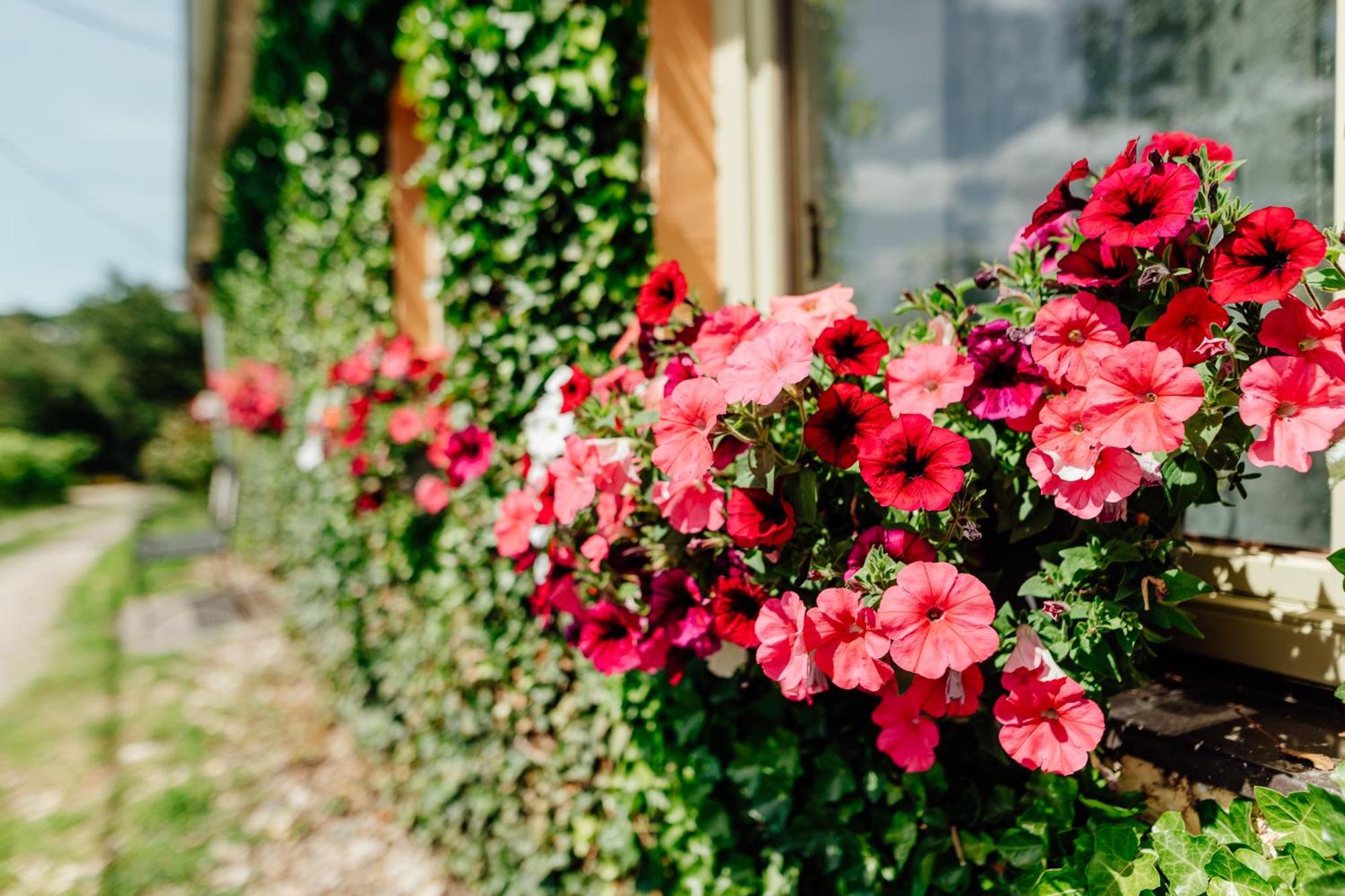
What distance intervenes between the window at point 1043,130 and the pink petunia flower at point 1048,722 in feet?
1.49

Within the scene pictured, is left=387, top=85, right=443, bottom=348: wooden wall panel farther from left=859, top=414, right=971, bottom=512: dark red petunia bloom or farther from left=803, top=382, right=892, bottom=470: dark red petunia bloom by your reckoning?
left=859, top=414, right=971, bottom=512: dark red petunia bloom

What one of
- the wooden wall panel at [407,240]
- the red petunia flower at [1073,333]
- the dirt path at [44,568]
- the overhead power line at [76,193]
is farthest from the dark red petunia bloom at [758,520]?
the overhead power line at [76,193]

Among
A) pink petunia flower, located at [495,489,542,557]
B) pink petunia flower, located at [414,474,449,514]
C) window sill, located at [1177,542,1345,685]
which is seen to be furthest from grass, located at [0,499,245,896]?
window sill, located at [1177,542,1345,685]

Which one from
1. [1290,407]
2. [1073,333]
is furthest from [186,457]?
[1290,407]

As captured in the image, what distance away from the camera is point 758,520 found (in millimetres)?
1058

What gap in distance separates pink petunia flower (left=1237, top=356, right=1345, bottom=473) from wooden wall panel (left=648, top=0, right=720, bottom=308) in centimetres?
120

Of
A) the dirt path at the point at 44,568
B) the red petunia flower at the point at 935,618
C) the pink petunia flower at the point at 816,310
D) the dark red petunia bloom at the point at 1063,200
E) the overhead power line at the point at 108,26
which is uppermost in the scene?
the overhead power line at the point at 108,26

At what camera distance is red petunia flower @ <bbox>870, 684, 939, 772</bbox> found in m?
1.09

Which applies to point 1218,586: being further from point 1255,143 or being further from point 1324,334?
point 1255,143

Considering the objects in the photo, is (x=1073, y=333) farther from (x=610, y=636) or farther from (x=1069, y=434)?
(x=610, y=636)

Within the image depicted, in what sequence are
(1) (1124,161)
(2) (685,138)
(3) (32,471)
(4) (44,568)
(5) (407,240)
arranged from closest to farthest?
1. (1) (1124,161)
2. (2) (685,138)
3. (5) (407,240)
4. (4) (44,568)
5. (3) (32,471)

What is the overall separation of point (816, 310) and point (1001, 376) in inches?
12.5

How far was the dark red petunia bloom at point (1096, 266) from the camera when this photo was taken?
96 centimetres

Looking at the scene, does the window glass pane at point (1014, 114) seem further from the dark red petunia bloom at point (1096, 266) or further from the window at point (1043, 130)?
the dark red petunia bloom at point (1096, 266)
